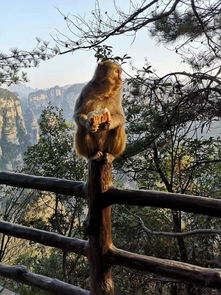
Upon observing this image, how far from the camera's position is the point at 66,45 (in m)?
3.83

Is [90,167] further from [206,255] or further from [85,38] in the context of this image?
[206,255]

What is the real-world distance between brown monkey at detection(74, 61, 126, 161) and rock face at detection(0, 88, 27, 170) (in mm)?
15326

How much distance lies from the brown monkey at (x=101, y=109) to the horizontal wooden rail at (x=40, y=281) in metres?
0.61

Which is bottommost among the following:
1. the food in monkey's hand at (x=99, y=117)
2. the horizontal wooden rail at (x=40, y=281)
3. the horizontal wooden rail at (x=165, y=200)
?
the horizontal wooden rail at (x=40, y=281)

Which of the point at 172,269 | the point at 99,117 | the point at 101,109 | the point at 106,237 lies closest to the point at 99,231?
the point at 106,237

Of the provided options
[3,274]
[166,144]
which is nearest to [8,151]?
[166,144]

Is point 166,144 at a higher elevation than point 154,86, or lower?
lower

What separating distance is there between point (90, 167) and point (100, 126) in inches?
10.7

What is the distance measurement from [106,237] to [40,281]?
499 millimetres

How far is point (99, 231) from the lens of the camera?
1.51 m

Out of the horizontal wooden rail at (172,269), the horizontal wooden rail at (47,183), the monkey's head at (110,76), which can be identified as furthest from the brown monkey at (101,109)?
the horizontal wooden rail at (172,269)

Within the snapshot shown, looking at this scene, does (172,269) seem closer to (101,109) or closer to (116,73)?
(101,109)

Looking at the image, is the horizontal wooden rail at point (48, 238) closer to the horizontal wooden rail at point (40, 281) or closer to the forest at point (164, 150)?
the horizontal wooden rail at point (40, 281)

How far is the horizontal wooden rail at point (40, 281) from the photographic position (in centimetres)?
170
